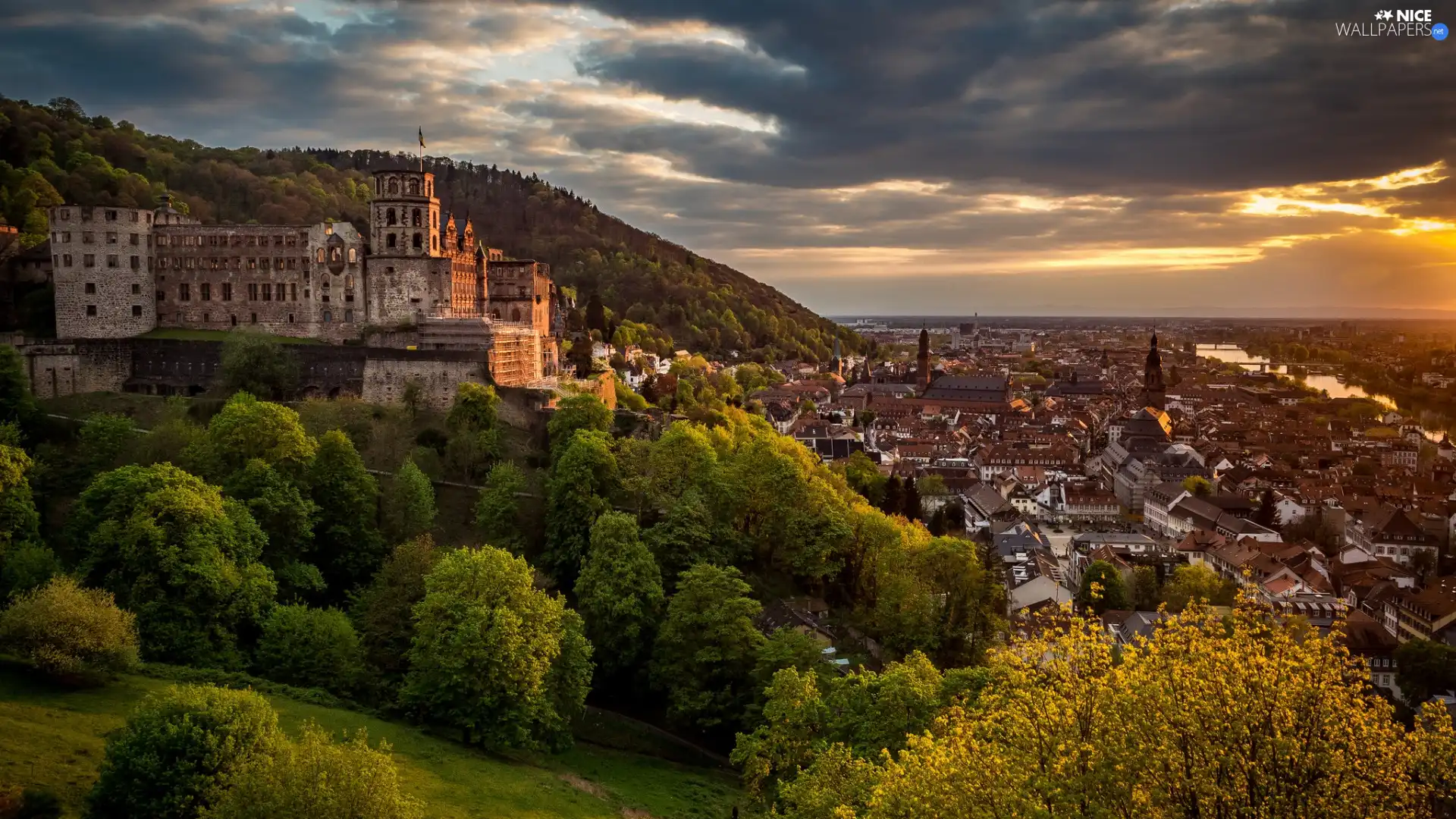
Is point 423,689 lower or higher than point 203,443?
lower

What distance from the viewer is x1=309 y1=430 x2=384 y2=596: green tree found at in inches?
1706

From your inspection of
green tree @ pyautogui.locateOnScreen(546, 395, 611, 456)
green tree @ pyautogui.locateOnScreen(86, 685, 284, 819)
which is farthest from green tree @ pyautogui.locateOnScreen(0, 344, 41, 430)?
green tree @ pyautogui.locateOnScreen(86, 685, 284, 819)

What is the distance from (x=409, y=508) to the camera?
4481cm

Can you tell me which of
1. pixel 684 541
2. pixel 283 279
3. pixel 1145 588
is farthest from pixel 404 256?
pixel 1145 588

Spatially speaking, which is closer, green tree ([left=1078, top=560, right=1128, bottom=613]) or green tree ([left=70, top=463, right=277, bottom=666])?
green tree ([left=70, top=463, right=277, bottom=666])

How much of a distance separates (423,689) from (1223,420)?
133227 millimetres

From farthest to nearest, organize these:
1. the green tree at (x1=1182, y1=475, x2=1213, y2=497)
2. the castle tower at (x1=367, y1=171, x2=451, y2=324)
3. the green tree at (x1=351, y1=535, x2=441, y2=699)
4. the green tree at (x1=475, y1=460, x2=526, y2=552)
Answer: the green tree at (x1=1182, y1=475, x2=1213, y2=497), the castle tower at (x1=367, y1=171, x2=451, y2=324), the green tree at (x1=475, y1=460, x2=526, y2=552), the green tree at (x1=351, y1=535, x2=441, y2=699)

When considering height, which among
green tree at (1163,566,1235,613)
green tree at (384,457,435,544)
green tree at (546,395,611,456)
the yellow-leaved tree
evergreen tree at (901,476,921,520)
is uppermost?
green tree at (546,395,611,456)

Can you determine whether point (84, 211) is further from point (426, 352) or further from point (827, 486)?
point (827, 486)

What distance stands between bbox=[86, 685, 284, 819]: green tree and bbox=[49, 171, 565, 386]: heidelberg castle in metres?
34.4

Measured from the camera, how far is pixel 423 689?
112 ft

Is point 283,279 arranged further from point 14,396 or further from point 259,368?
point 14,396

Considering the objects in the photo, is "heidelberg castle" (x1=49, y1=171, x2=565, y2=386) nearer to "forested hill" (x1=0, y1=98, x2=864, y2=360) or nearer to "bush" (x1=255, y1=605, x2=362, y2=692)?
"forested hill" (x1=0, y1=98, x2=864, y2=360)

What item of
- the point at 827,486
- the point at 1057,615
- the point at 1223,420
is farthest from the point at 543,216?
the point at 1057,615
